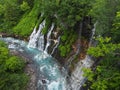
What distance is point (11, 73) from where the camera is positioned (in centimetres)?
2639

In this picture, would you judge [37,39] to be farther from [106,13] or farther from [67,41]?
[106,13]

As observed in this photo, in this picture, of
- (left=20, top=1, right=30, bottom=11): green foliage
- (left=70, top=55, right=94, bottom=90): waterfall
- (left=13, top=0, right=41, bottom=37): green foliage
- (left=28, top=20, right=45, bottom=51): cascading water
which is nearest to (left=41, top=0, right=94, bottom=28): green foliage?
(left=70, top=55, right=94, bottom=90): waterfall

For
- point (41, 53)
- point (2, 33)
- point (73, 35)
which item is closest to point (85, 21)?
point (73, 35)

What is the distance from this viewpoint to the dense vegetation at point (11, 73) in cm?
2419

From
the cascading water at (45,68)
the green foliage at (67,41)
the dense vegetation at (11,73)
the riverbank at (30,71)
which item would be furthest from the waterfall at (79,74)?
the dense vegetation at (11,73)

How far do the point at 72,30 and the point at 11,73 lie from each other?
343 inches

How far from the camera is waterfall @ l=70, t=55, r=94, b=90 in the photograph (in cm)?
2420

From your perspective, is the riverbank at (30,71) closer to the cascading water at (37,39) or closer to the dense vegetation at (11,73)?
the dense vegetation at (11,73)

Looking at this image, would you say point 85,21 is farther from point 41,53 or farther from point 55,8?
point 41,53

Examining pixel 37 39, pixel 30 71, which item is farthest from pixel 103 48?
pixel 37 39

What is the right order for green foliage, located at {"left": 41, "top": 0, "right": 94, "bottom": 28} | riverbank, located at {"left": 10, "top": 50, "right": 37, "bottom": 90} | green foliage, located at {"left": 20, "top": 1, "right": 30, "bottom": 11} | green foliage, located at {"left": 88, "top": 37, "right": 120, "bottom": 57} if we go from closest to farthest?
green foliage, located at {"left": 88, "top": 37, "right": 120, "bottom": 57}, riverbank, located at {"left": 10, "top": 50, "right": 37, "bottom": 90}, green foliage, located at {"left": 41, "top": 0, "right": 94, "bottom": 28}, green foliage, located at {"left": 20, "top": 1, "right": 30, "bottom": 11}

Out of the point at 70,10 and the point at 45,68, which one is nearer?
the point at 70,10

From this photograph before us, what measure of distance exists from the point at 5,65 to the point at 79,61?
813 cm

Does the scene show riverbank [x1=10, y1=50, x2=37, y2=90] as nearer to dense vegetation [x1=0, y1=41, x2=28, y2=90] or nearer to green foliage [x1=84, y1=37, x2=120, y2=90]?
dense vegetation [x1=0, y1=41, x2=28, y2=90]
